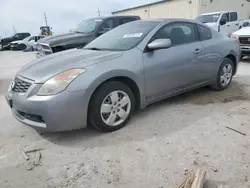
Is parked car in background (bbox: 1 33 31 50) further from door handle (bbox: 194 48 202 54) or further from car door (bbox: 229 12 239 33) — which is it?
door handle (bbox: 194 48 202 54)

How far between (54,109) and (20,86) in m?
0.64

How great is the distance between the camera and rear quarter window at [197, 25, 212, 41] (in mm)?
4703

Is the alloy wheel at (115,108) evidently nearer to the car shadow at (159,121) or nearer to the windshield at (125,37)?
the car shadow at (159,121)

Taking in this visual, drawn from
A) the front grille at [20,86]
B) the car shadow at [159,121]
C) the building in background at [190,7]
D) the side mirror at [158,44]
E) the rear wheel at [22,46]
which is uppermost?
the building in background at [190,7]

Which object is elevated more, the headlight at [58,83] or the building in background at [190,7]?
the building in background at [190,7]

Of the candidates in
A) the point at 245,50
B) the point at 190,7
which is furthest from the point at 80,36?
the point at 190,7

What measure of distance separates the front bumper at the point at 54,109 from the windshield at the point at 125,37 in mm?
1160

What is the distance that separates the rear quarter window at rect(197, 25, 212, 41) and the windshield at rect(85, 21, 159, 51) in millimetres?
994

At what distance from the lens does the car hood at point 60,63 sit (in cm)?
322

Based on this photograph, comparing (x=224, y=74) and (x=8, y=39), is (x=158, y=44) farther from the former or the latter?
(x=8, y=39)

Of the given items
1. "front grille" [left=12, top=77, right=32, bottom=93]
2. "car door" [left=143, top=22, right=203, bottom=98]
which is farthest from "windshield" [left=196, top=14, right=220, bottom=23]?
"front grille" [left=12, top=77, right=32, bottom=93]

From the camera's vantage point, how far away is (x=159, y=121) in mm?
3807

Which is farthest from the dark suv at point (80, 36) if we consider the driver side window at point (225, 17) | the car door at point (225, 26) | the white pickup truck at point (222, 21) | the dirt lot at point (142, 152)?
the driver side window at point (225, 17)

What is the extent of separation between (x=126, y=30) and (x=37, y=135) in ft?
7.22
